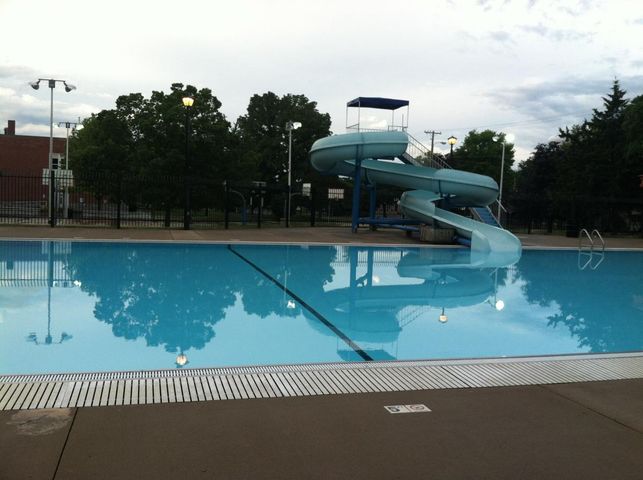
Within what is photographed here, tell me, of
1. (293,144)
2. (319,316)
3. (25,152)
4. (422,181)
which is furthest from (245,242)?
(25,152)

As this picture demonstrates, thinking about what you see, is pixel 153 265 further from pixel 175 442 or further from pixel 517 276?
pixel 175 442

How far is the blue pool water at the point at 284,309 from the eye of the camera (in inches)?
268

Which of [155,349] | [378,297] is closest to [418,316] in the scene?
[378,297]

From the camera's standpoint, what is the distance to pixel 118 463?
3201 mm

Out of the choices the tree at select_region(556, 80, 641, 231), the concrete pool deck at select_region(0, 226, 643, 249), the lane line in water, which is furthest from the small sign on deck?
the tree at select_region(556, 80, 641, 231)

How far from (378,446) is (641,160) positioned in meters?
39.2

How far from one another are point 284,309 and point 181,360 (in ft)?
11.2

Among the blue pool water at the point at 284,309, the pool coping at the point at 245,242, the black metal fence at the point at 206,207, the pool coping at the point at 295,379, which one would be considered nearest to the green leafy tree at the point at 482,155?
the black metal fence at the point at 206,207

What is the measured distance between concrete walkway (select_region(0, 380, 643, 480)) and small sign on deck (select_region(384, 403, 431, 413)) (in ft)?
0.22

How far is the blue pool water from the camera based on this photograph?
268 inches

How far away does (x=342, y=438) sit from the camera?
11.9ft

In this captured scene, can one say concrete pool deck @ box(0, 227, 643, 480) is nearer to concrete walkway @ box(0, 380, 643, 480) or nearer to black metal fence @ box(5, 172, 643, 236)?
concrete walkway @ box(0, 380, 643, 480)

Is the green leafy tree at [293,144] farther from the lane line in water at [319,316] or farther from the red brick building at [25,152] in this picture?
the lane line in water at [319,316]

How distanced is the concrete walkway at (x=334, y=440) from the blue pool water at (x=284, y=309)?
7.09ft
